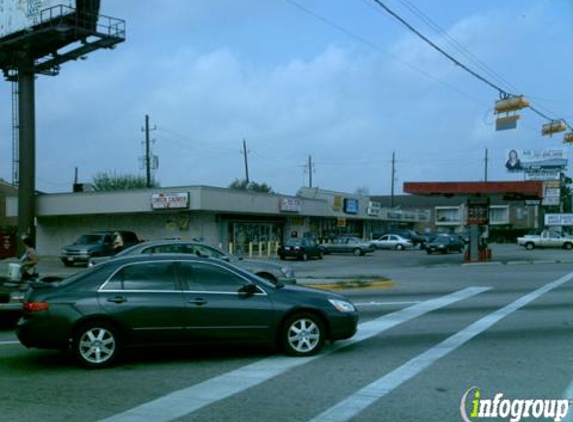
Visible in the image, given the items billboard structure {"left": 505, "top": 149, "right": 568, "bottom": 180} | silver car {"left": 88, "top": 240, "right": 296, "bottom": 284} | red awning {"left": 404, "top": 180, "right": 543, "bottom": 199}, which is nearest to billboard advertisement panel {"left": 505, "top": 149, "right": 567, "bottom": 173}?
billboard structure {"left": 505, "top": 149, "right": 568, "bottom": 180}

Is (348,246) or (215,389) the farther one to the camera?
(348,246)

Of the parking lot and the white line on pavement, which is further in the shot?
the parking lot

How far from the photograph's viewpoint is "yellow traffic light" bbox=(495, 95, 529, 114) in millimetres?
21000

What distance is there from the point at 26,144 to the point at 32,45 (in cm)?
614

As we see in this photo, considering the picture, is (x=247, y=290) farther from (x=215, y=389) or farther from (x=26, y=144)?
(x=26, y=144)

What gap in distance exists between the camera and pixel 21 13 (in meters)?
40.9

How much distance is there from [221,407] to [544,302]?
38.2 feet

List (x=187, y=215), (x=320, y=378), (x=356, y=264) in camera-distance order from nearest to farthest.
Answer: (x=320, y=378) < (x=356, y=264) < (x=187, y=215)

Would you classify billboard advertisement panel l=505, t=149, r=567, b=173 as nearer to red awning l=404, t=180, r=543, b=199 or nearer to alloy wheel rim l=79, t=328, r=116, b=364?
red awning l=404, t=180, r=543, b=199

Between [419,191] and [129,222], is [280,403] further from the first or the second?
[129,222]

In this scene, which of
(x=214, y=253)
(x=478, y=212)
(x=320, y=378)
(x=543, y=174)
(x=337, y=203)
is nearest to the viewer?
(x=320, y=378)

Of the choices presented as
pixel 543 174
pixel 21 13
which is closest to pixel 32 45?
pixel 21 13

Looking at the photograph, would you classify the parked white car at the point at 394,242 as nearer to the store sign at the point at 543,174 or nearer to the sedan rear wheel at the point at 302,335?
the store sign at the point at 543,174

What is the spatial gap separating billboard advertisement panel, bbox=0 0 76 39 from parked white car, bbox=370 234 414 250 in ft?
109
